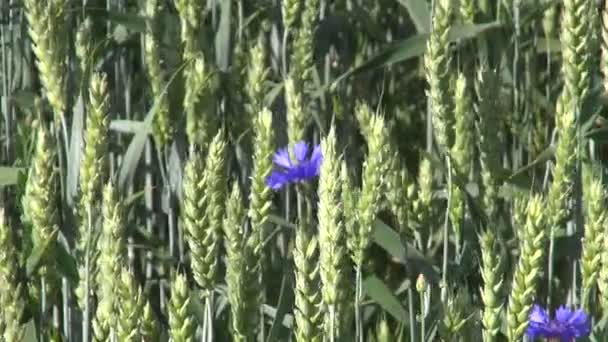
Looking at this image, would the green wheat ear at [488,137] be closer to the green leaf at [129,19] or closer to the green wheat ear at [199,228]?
the green wheat ear at [199,228]

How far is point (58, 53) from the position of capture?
4.80 feet

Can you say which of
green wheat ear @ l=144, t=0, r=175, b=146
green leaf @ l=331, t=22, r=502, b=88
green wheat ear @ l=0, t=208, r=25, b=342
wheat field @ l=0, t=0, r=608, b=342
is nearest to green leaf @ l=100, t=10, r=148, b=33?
wheat field @ l=0, t=0, r=608, b=342

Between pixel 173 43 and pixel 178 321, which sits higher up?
pixel 173 43

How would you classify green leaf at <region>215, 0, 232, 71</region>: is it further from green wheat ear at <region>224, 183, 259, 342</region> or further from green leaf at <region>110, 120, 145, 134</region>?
green wheat ear at <region>224, 183, 259, 342</region>

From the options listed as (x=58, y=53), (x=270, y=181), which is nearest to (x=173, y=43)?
(x=270, y=181)

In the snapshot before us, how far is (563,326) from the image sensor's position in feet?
4.91

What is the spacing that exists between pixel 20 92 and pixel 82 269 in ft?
2.54

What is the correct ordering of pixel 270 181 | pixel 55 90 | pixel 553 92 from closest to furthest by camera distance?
1. pixel 55 90
2. pixel 270 181
3. pixel 553 92

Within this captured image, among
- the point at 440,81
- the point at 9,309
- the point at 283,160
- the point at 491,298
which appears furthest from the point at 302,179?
the point at 9,309

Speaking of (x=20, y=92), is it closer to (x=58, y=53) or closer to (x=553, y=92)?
(x=58, y=53)

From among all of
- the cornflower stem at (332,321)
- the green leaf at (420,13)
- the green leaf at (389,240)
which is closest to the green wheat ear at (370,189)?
the cornflower stem at (332,321)

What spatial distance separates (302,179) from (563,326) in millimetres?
344

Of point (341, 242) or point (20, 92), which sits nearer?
point (341, 242)

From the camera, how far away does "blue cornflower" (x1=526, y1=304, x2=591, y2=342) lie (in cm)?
148
